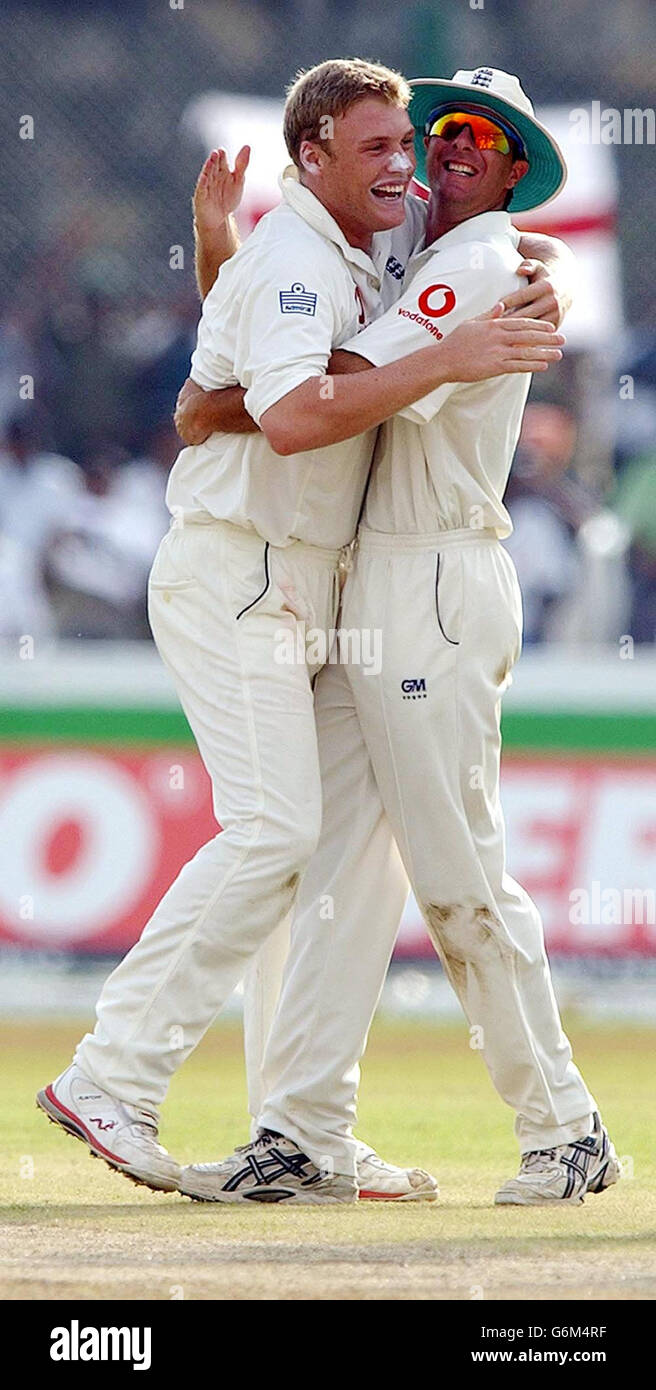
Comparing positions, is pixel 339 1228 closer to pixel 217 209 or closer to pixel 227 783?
pixel 227 783

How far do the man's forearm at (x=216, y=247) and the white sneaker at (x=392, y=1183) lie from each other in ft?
6.38

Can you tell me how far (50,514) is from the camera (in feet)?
29.8

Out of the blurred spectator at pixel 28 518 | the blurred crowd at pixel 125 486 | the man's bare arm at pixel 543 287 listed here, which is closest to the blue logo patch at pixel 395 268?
the man's bare arm at pixel 543 287

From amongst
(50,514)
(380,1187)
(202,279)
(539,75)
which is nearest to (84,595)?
(50,514)

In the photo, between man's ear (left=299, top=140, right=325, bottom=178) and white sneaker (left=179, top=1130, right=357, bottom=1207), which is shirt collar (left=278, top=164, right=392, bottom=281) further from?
white sneaker (left=179, top=1130, right=357, bottom=1207)

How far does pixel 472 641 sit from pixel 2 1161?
165cm

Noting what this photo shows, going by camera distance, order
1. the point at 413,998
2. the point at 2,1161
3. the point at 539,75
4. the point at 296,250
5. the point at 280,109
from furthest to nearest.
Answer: the point at 539,75
the point at 280,109
the point at 413,998
the point at 2,1161
the point at 296,250

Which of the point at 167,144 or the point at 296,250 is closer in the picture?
the point at 296,250

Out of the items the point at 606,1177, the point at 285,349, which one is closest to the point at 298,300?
the point at 285,349

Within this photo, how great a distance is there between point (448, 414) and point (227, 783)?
88cm

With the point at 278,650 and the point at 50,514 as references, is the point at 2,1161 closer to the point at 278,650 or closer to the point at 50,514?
the point at 278,650

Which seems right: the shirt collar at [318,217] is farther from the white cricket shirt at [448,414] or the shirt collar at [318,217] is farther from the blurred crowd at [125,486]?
the blurred crowd at [125,486]

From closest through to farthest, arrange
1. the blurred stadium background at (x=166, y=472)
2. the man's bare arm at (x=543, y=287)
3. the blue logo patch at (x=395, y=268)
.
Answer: the man's bare arm at (x=543, y=287)
the blue logo patch at (x=395, y=268)
the blurred stadium background at (x=166, y=472)

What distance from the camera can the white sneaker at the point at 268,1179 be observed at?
164 inches
